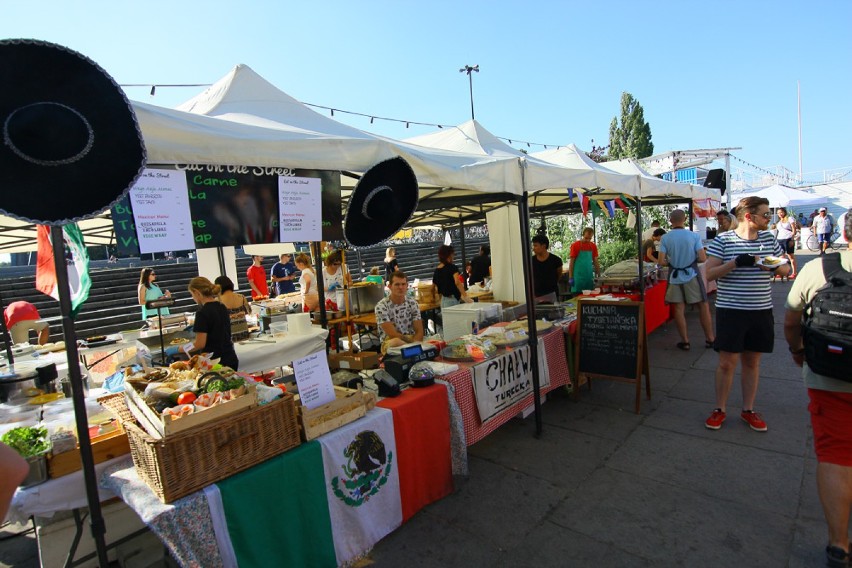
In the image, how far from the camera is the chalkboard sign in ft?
14.6

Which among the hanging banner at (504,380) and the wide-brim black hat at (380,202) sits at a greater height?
the wide-brim black hat at (380,202)

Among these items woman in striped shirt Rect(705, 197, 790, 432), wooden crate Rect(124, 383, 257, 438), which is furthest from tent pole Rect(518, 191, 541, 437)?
wooden crate Rect(124, 383, 257, 438)

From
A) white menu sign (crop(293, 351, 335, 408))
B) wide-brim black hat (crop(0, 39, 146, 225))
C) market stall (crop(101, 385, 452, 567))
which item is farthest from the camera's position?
white menu sign (crop(293, 351, 335, 408))

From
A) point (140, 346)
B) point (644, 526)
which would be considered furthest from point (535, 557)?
point (140, 346)

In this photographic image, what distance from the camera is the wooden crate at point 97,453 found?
2135 millimetres

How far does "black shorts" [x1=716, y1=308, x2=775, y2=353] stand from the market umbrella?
161 inches

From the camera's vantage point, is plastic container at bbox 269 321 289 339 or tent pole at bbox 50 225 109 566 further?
plastic container at bbox 269 321 289 339

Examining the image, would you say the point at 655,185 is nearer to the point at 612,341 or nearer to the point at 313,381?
the point at 612,341

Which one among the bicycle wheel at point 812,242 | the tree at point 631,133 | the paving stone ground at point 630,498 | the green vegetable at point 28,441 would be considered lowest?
the paving stone ground at point 630,498

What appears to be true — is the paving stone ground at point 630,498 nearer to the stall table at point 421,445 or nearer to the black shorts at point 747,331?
the stall table at point 421,445

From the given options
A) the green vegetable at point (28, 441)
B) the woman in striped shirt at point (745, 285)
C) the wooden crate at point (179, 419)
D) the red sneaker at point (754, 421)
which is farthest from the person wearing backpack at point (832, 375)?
the green vegetable at point (28, 441)

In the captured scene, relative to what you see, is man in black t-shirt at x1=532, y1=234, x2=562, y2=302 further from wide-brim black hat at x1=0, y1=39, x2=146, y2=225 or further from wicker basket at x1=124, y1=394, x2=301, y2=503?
wide-brim black hat at x1=0, y1=39, x2=146, y2=225

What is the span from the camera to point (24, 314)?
6086 mm

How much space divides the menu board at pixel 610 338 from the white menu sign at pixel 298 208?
9.74 ft
